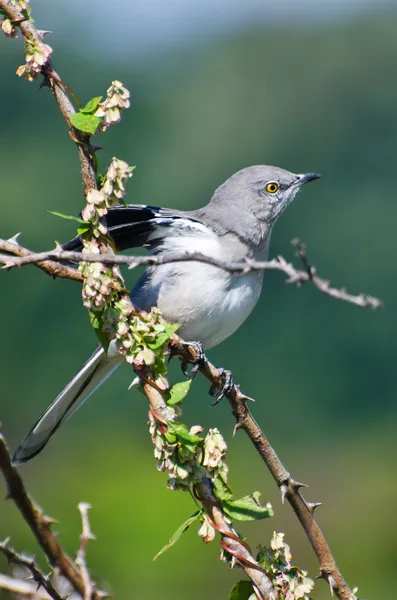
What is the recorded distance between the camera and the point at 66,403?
3.88 m

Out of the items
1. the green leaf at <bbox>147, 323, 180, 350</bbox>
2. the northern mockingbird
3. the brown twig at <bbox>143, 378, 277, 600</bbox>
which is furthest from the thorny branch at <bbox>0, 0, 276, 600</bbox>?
the northern mockingbird

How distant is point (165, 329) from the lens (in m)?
2.38

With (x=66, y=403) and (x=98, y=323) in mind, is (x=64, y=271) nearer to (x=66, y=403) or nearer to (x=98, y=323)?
(x=98, y=323)

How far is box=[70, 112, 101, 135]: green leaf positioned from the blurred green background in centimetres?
171

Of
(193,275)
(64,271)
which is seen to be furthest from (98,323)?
(193,275)

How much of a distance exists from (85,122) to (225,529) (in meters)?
1.13

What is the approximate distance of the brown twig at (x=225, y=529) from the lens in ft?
7.09

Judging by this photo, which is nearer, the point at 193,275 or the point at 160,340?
the point at 160,340

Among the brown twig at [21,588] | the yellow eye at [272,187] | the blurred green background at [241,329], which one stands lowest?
the brown twig at [21,588]

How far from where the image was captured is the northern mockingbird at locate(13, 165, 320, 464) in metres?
3.76

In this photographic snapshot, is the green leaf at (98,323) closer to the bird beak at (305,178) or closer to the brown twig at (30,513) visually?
the brown twig at (30,513)

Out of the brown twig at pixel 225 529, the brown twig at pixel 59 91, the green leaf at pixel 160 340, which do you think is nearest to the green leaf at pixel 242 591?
the brown twig at pixel 225 529

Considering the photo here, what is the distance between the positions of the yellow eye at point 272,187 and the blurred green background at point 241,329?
155 centimetres

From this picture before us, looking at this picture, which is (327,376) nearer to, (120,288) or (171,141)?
(171,141)
